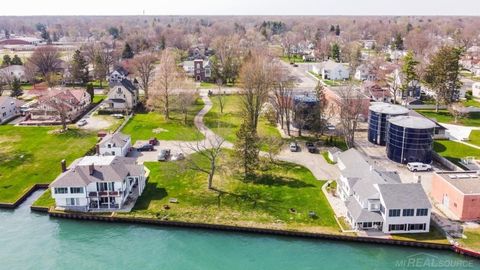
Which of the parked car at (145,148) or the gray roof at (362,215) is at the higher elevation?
the parked car at (145,148)

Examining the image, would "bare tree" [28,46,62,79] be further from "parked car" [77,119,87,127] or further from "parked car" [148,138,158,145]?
"parked car" [148,138,158,145]

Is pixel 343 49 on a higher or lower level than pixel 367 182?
higher

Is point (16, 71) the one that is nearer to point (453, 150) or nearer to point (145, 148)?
point (145, 148)

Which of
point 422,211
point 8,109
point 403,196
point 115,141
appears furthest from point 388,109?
point 8,109

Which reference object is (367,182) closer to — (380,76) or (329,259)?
(329,259)

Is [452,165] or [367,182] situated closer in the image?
[367,182]

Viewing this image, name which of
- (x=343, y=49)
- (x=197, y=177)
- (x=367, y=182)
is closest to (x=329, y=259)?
(x=367, y=182)

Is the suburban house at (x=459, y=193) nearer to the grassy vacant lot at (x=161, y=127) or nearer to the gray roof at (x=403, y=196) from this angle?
the gray roof at (x=403, y=196)

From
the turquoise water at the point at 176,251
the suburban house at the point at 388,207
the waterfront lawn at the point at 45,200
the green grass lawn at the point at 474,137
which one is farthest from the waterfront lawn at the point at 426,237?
the waterfront lawn at the point at 45,200
